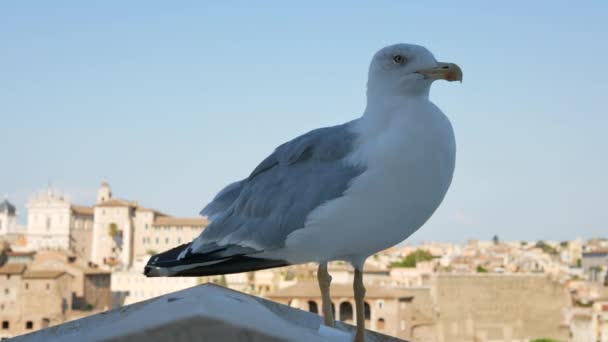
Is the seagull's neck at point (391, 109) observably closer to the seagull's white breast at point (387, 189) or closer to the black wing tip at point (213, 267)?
the seagull's white breast at point (387, 189)

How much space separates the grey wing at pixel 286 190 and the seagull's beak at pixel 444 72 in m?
0.15

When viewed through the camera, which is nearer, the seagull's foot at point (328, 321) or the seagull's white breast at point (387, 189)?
the seagull's white breast at point (387, 189)

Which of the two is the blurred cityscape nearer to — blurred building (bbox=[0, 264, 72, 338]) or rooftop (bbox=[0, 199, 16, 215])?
blurred building (bbox=[0, 264, 72, 338])

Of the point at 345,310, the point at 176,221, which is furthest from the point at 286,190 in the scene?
the point at 176,221

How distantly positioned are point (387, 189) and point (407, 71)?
20 centimetres

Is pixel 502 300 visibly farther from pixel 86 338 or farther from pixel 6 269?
pixel 86 338

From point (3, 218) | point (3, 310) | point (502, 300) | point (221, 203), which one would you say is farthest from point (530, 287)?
point (3, 218)

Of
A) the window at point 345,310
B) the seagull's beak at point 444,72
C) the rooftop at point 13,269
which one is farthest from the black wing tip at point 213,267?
the rooftop at point 13,269

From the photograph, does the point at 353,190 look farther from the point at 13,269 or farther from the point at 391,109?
the point at 13,269

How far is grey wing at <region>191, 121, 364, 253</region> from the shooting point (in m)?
1.41

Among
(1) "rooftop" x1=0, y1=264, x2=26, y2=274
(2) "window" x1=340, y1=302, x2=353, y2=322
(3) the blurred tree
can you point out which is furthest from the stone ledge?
(3) the blurred tree

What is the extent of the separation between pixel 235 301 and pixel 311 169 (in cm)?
43

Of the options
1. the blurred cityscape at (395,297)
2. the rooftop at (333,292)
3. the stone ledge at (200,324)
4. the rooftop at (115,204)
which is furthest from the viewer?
the rooftop at (115,204)

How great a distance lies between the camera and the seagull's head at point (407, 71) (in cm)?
140
